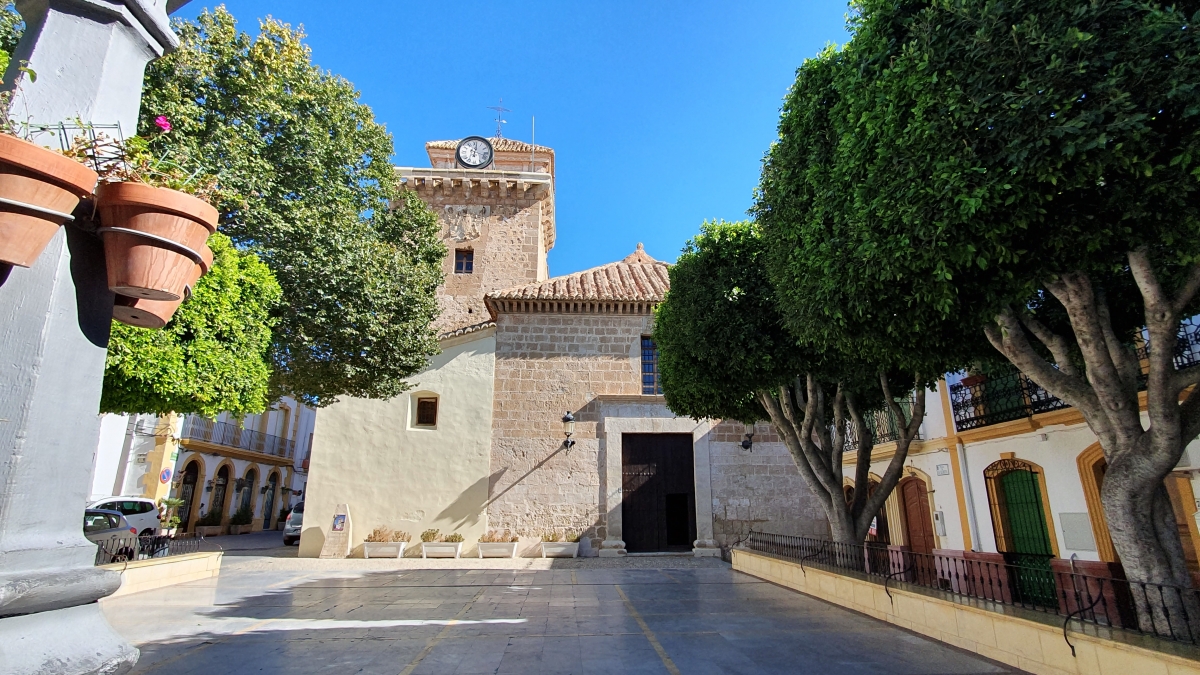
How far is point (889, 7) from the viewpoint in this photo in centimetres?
517

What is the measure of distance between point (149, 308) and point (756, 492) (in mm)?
16198

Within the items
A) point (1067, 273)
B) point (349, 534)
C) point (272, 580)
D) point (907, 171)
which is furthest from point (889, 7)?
point (349, 534)

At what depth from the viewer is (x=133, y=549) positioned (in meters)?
10.1

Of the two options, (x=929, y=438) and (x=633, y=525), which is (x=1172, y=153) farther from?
(x=633, y=525)

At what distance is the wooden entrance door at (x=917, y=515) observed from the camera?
1323cm

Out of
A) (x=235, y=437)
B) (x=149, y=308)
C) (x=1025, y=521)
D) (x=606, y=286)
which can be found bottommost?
(x=1025, y=521)

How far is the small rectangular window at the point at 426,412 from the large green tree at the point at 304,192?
4.13 m

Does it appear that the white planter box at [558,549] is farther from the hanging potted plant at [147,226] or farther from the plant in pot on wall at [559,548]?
A: the hanging potted plant at [147,226]

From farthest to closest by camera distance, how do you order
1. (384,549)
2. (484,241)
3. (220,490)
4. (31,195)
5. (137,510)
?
1. (220,490)
2. (484,241)
3. (137,510)
4. (384,549)
5. (31,195)

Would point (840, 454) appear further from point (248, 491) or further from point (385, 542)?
point (248, 491)

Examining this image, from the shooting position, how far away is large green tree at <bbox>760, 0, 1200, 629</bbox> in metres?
3.93

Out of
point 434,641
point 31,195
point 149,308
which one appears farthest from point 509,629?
point 31,195

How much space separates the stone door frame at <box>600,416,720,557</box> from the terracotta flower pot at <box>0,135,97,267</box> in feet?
50.0

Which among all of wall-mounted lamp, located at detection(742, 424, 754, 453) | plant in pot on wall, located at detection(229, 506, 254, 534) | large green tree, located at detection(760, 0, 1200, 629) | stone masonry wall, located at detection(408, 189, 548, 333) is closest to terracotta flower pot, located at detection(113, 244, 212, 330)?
large green tree, located at detection(760, 0, 1200, 629)
